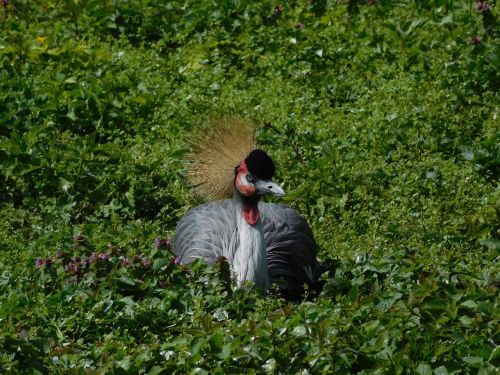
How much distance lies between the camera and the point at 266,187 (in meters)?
6.75

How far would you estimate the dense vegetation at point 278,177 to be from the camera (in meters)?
5.35

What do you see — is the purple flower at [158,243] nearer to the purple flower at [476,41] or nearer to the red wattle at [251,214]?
the red wattle at [251,214]

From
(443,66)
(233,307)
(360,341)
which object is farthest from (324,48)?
(360,341)

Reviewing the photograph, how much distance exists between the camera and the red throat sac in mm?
6762

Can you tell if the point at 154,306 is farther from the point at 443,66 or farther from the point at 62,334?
the point at 443,66

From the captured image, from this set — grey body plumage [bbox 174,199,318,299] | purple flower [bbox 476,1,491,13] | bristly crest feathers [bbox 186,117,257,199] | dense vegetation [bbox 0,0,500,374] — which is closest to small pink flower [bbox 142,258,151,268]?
dense vegetation [bbox 0,0,500,374]

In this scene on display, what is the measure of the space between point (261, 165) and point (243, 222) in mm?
314

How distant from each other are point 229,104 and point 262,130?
58cm

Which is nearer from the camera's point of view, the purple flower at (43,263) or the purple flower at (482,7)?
the purple flower at (43,263)

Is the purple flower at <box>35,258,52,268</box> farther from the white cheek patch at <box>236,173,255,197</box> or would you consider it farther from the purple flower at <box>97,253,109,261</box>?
the white cheek patch at <box>236,173,255,197</box>

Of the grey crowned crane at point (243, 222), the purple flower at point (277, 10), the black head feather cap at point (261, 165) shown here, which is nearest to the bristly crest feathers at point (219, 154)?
the grey crowned crane at point (243, 222)

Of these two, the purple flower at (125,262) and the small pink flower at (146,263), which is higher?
the purple flower at (125,262)

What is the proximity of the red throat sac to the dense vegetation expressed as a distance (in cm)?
46

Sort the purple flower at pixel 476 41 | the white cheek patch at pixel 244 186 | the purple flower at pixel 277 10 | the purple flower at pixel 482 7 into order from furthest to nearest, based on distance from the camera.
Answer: the purple flower at pixel 277 10 < the purple flower at pixel 482 7 < the purple flower at pixel 476 41 < the white cheek patch at pixel 244 186
